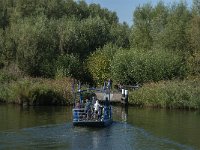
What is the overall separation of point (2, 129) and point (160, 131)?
1279cm

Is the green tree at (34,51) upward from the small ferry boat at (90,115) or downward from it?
upward

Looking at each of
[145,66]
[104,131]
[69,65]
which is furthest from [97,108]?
[69,65]

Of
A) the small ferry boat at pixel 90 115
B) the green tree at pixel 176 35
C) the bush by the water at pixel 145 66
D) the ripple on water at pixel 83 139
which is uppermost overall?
the green tree at pixel 176 35

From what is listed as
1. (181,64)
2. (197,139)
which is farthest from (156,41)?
(197,139)

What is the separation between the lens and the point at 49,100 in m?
61.5

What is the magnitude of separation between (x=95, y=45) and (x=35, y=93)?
23677mm

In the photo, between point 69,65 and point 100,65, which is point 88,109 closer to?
point 69,65

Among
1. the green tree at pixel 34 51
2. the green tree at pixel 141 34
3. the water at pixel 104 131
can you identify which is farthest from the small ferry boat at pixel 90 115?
the green tree at pixel 141 34

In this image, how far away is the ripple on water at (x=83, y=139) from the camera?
34.0 meters

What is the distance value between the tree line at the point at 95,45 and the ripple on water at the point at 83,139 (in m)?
28.3

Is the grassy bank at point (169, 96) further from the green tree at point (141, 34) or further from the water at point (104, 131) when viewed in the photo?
the green tree at point (141, 34)

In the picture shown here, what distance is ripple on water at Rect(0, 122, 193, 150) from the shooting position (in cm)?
3403

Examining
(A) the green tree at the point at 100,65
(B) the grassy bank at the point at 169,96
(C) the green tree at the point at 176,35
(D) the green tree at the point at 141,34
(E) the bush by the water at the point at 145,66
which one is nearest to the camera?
(B) the grassy bank at the point at 169,96

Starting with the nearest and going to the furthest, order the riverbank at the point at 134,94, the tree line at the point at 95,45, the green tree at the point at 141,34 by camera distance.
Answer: the riverbank at the point at 134,94 → the tree line at the point at 95,45 → the green tree at the point at 141,34
